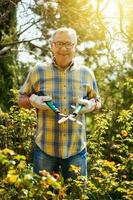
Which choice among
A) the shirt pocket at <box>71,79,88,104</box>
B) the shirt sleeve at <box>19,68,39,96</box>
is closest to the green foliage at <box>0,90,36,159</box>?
the shirt sleeve at <box>19,68,39,96</box>

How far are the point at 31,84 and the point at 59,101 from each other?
0.92ft

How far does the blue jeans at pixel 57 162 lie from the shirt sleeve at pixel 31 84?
0.44 meters

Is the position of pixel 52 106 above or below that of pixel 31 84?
below

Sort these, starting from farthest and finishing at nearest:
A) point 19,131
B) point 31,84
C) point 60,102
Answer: point 19,131
point 31,84
point 60,102

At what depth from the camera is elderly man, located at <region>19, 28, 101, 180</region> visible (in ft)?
12.8

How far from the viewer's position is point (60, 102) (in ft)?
12.9

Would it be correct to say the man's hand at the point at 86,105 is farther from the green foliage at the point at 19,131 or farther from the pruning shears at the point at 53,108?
the green foliage at the point at 19,131

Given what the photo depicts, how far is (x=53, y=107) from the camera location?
381cm

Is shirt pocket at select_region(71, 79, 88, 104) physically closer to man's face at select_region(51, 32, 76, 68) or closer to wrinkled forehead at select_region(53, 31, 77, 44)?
man's face at select_region(51, 32, 76, 68)

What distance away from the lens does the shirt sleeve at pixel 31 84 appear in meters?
4.01

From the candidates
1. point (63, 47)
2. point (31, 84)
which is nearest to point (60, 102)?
point (31, 84)

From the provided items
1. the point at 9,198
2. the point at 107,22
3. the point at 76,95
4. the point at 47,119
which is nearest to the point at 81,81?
the point at 76,95

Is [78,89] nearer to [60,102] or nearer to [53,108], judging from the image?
[60,102]

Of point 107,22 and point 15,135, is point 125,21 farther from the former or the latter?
point 15,135
